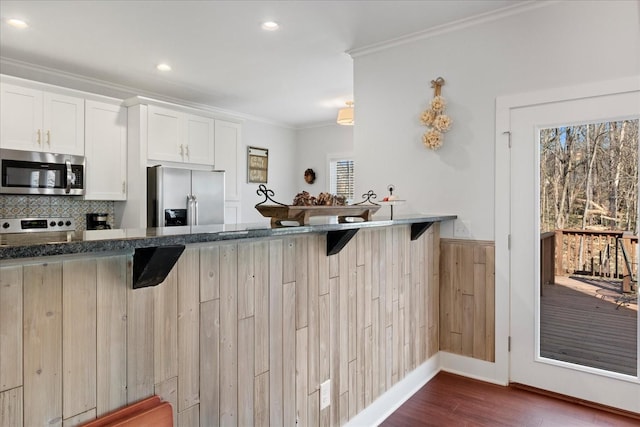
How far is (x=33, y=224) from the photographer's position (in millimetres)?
3928

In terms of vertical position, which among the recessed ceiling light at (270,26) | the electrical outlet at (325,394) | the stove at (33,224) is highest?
the recessed ceiling light at (270,26)

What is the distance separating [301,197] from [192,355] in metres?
0.86

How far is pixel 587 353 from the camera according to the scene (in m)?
2.62

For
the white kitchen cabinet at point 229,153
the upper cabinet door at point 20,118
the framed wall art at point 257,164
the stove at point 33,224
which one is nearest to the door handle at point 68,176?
the upper cabinet door at point 20,118

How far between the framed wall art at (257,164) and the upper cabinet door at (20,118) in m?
2.99

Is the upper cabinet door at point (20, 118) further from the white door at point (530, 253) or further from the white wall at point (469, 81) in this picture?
the white door at point (530, 253)

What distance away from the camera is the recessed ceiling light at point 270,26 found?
10.2 feet

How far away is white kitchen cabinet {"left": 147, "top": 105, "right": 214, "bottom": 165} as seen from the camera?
176 inches

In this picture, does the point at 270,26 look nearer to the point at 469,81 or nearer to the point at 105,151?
the point at 469,81

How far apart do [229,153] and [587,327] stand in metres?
4.31

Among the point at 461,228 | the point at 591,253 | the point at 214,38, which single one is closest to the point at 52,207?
the point at 214,38

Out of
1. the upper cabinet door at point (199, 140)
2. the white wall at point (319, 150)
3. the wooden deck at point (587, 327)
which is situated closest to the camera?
the wooden deck at point (587, 327)

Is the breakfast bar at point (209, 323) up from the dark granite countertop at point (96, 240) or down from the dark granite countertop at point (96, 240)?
down

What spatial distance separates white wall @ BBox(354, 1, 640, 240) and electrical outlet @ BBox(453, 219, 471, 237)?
3 cm
